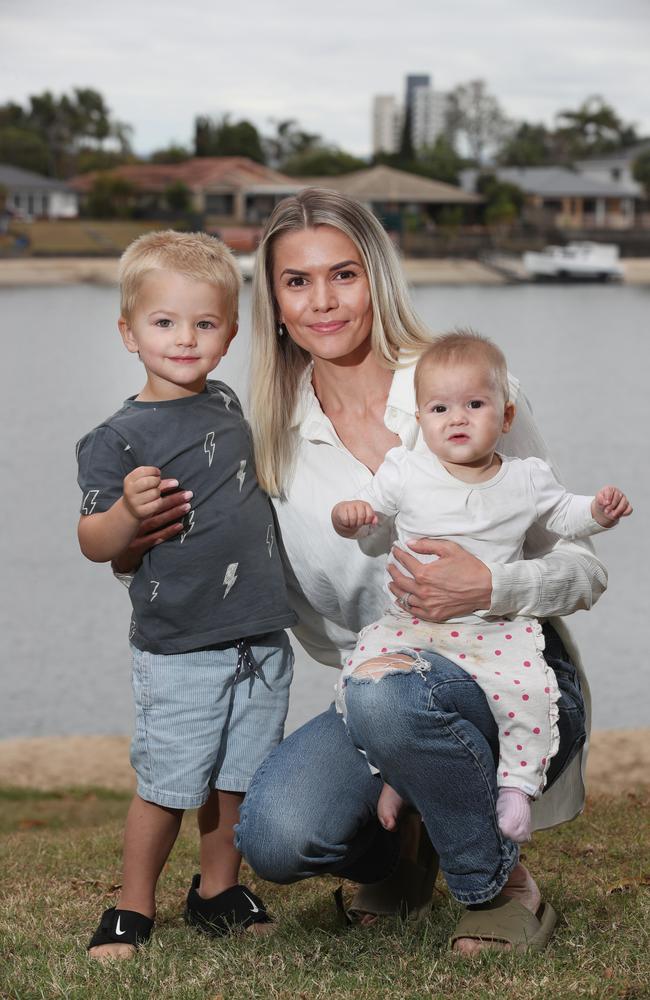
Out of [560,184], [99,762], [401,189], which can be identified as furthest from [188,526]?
[560,184]

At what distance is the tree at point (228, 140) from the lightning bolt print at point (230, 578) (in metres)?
88.5

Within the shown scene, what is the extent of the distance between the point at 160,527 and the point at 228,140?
90.0 m

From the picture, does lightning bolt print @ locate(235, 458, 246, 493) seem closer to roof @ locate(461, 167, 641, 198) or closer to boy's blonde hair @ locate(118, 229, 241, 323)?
boy's blonde hair @ locate(118, 229, 241, 323)

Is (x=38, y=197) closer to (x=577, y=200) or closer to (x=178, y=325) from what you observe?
(x=577, y=200)

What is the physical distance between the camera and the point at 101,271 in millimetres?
57750

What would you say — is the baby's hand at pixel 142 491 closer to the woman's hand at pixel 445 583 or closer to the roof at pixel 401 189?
the woman's hand at pixel 445 583

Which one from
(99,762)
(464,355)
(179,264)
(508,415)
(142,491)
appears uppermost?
(179,264)

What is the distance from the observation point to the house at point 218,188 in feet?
238

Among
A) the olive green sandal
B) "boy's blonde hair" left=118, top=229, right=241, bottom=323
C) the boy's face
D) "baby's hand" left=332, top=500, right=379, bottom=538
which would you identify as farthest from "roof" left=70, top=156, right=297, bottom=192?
the olive green sandal

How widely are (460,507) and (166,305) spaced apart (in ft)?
2.45

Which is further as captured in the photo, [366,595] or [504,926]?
[366,595]

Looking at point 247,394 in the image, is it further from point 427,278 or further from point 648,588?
point 427,278

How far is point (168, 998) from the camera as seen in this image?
2.50 metres

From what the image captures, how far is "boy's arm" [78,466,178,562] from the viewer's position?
2.66 meters
